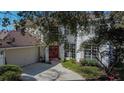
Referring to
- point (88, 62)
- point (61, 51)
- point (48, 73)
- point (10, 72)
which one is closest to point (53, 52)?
point (61, 51)

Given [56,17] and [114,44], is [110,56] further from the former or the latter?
[56,17]

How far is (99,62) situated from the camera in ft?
20.0

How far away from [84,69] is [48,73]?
0.89 m

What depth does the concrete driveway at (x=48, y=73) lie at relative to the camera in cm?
573

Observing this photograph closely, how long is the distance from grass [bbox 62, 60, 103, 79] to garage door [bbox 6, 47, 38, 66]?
792mm

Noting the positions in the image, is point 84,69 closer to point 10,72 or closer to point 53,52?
point 53,52

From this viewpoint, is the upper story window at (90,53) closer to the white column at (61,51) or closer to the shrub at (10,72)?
the white column at (61,51)

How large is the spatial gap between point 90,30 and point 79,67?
106 cm
